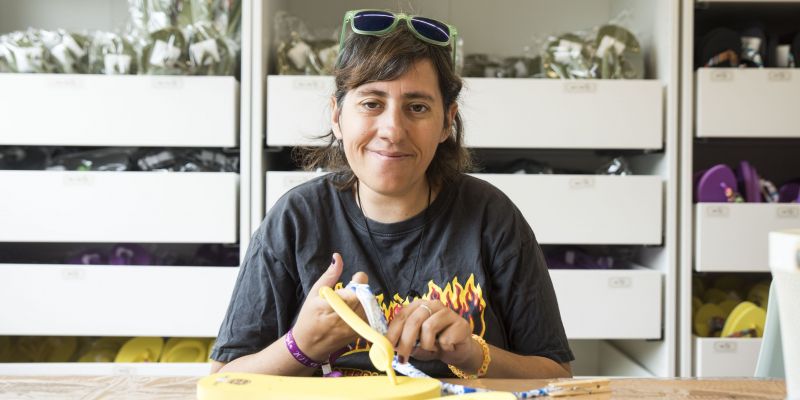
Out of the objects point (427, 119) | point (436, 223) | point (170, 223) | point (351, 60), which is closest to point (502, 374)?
point (436, 223)

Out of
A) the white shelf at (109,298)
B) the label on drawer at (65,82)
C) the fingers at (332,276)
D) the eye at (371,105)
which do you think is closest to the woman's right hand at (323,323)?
the fingers at (332,276)

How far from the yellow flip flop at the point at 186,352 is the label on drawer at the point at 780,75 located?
177 cm

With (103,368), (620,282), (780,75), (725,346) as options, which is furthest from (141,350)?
(780,75)

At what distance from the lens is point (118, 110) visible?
193cm

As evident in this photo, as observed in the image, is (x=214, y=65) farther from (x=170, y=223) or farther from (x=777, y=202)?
(x=777, y=202)

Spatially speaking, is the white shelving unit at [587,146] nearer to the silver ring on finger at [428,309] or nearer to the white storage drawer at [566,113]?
the white storage drawer at [566,113]

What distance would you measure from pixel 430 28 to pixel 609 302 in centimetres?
121

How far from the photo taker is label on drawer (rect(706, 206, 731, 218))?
196cm

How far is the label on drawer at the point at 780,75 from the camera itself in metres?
1.98

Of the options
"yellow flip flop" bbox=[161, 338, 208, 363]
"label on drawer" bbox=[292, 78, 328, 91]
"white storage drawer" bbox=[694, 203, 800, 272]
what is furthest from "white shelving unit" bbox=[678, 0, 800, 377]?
"yellow flip flop" bbox=[161, 338, 208, 363]

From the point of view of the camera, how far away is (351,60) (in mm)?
1056

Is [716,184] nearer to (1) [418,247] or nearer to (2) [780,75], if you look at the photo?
(2) [780,75]

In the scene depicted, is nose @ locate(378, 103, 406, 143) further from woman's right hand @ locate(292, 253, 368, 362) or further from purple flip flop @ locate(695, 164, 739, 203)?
purple flip flop @ locate(695, 164, 739, 203)

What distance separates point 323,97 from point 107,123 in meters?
0.59
